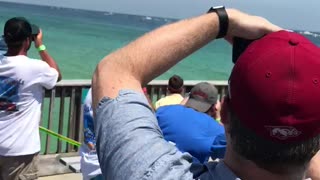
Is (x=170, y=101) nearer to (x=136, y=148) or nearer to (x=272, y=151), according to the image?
(x=136, y=148)

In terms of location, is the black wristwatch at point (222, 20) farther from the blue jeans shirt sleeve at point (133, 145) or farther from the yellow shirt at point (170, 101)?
the yellow shirt at point (170, 101)

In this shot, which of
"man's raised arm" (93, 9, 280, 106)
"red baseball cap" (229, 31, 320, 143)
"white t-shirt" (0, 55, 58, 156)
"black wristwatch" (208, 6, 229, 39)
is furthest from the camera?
"white t-shirt" (0, 55, 58, 156)

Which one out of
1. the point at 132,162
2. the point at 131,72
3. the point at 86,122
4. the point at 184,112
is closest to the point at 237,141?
the point at 132,162

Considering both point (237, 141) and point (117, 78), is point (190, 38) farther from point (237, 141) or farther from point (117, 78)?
point (237, 141)

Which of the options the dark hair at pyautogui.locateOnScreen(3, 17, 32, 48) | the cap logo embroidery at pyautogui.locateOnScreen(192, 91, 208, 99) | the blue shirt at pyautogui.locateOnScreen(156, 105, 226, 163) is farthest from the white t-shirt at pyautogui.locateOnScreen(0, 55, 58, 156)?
the blue shirt at pyautogui.locateOnScreen(156, 105, 226, 163)

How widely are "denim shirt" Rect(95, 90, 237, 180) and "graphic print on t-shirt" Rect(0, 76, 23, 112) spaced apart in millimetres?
2826

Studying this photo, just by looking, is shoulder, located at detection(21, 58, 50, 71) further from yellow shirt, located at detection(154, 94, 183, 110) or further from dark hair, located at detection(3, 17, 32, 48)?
yellow shirt, located at detection(154, 94, 183, 110)

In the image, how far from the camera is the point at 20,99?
14.0 feet

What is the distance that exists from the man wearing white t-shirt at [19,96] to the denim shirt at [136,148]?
282cm

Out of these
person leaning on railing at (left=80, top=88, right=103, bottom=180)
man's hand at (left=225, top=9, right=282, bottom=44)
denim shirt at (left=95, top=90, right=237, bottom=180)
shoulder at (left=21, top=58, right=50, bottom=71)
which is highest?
man's hand at (left=225, top=9, right=282, bottom=44)

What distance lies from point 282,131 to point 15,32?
3287mm

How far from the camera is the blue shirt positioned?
10.4ft

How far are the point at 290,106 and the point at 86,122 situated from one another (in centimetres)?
280

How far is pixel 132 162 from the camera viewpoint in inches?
56.1
